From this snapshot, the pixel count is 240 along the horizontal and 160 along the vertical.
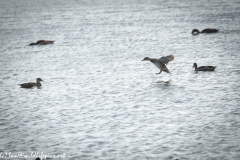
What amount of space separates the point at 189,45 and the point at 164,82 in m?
13.1

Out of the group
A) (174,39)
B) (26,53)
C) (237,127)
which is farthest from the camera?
(174,39)

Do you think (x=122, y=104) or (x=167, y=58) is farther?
(x=167, y=58)

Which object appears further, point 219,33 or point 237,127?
point 219,33

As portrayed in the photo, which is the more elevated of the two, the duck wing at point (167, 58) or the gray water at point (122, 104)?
the duck wing at point (167, 58)

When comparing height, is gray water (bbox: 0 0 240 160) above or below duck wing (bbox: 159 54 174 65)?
below

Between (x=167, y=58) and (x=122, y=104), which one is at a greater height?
(x=167, y=58)

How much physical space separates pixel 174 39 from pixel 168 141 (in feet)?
82.4

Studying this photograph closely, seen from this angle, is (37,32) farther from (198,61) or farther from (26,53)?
→ (198,61)

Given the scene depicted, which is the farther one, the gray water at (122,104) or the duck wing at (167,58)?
the duck wing at (167,58)

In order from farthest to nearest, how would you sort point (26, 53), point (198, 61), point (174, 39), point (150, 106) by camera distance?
1. point (174, 39)
2. point (26, 53)
3. point (198, 61)
4. point (150, 106)

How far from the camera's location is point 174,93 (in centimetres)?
1853

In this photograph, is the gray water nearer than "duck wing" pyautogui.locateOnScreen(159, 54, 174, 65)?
Yes

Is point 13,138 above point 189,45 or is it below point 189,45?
below

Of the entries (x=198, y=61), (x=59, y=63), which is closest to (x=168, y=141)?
(x=198, y=61)
